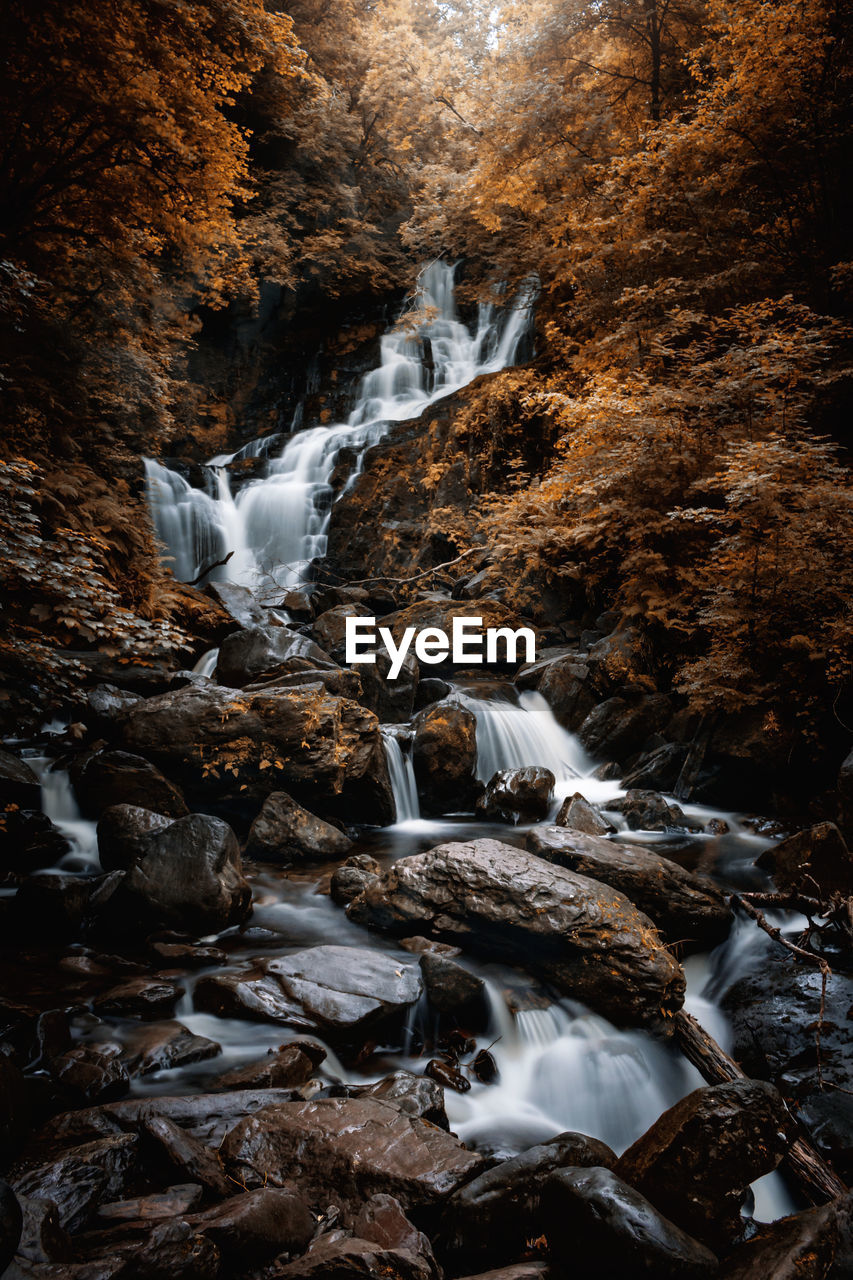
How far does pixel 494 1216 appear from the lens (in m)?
2.40

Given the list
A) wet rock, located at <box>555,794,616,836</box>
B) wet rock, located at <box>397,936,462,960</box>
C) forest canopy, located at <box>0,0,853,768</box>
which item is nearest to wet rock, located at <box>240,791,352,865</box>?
wet rock, located at <box>397,936,462,960</box>

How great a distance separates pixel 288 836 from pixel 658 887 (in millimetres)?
3833

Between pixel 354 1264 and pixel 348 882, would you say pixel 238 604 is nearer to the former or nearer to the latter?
pixel 348 882

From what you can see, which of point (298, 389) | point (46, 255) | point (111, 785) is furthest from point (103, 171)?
point (298, 389)

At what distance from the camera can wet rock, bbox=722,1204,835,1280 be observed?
77.9 inches

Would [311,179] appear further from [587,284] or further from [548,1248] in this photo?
[548,1248]

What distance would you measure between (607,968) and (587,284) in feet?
37.9

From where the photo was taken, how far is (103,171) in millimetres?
6914

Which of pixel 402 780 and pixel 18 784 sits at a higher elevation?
pixel 18 784

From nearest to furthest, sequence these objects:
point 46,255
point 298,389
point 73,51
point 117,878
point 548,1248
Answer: point 548,1248 → point 117,878 → point 73,51 → point 46,255 → point 298,389

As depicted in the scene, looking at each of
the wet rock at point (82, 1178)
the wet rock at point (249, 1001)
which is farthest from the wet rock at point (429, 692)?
the wet rock at point (82, 1178)

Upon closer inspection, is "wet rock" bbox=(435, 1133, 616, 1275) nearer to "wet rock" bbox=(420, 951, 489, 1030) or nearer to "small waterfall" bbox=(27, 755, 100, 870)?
"wet rock" bbox=(420, 951, 489, 1030)

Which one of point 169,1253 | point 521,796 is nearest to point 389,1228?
point 169,1253

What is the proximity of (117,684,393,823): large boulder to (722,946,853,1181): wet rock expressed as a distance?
4.54 metres
